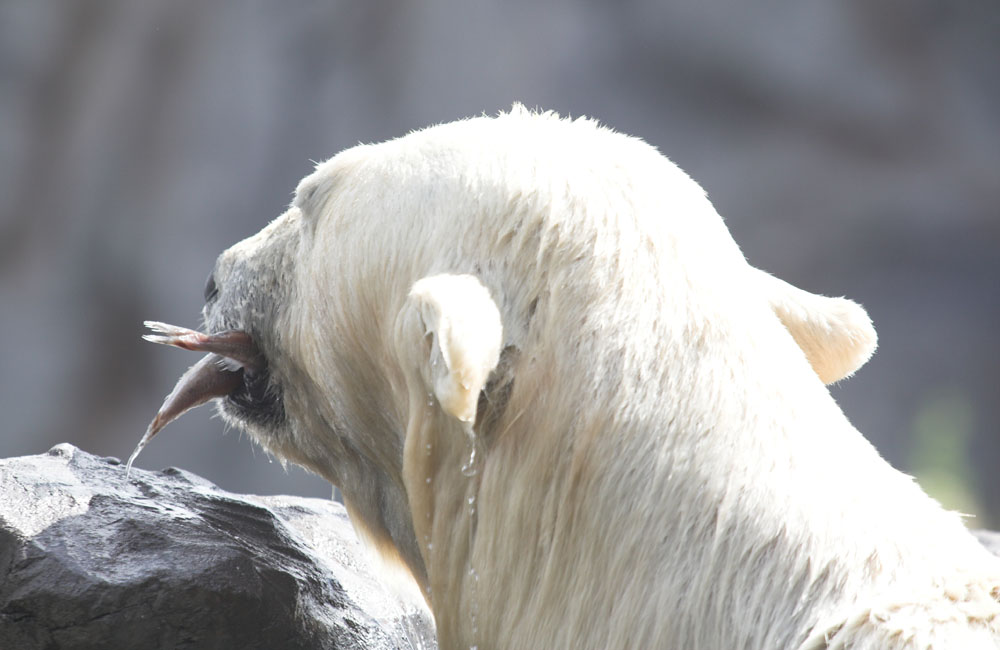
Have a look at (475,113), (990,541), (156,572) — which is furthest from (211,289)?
(475,113)

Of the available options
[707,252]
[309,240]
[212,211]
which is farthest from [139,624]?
[212,211]

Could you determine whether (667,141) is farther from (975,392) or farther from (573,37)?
(975,392)

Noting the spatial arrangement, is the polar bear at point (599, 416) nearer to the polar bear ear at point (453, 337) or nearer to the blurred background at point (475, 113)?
the polar bear ear at point (453, 337)

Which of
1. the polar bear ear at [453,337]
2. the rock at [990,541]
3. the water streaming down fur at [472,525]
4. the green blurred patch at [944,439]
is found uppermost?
the green blurred patch at [944,439]

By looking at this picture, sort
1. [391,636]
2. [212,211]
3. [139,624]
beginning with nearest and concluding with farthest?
[139,624], [391,636], [212,211]

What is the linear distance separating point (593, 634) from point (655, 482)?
0.57ft

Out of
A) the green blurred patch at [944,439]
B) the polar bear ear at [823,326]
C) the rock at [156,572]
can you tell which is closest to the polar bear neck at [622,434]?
the polar bear ear at [823,326]

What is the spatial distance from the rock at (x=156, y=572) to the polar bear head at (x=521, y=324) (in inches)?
→ 9.1

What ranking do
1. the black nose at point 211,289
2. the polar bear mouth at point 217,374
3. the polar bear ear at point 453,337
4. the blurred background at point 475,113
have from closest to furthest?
the polar bear ear at point 453,337 < the polar bear mouth at point 217,374 < the black nose at point 211,289 < the blurred background at point 475,113

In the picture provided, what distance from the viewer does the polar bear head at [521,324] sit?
3.92 feet

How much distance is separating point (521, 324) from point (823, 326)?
19.8 inches

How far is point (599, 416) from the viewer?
3.93 feet

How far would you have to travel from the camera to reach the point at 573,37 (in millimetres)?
5504

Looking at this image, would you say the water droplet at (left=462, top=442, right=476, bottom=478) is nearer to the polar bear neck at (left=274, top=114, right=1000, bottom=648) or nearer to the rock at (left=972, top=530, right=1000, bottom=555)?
the polar bear neck at (left=274, top=114, right=1000, bottom=648)
